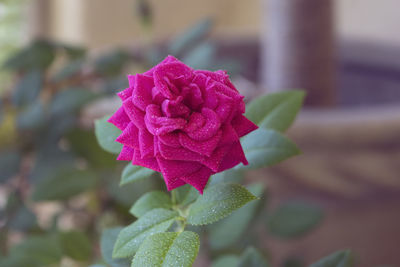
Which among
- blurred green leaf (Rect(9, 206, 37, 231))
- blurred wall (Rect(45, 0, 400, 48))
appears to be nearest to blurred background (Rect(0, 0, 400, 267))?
blurred green leaf (Rect(9, 206, 37, 231))

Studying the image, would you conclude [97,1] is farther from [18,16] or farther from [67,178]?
[67,178]

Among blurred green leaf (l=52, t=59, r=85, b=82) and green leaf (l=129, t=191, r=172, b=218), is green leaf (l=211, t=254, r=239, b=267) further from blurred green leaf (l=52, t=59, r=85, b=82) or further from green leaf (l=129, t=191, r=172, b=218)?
blurred green leaf (l=52, t=59, r=85, b=82)

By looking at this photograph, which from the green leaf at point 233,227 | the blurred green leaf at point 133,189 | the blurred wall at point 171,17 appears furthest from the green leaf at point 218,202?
the blurred wall at point 171,17

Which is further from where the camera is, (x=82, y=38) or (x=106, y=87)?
(x=82, y=38)

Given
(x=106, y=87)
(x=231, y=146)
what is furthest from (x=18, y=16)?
(x=231, y=146)

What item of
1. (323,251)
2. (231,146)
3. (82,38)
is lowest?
(323,251)

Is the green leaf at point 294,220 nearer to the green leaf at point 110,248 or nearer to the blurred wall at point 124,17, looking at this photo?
the green leaf at point 110,248

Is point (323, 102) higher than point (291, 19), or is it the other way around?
point (291, 19)
